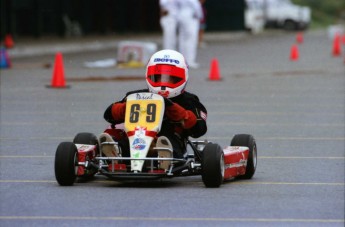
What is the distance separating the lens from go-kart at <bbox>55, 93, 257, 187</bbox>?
9.78 m

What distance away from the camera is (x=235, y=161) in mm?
10320

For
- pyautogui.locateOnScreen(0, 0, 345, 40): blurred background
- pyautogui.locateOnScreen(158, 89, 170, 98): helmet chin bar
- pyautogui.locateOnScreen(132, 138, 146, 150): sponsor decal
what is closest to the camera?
pyautogui.locateOnScreen(132, 138, 146, 150): sponsor decal

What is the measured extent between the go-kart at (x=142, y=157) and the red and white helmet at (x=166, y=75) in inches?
15.5

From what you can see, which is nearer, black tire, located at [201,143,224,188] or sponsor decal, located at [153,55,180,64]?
black tire, located at [201,143,224,188]

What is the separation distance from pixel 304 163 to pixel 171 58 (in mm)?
2173

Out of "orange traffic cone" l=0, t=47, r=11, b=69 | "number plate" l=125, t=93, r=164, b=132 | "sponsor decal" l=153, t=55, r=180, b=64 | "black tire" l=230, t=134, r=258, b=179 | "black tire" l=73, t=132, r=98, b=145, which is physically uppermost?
"sponsor decal" l=153, t=55, r=180, b=64

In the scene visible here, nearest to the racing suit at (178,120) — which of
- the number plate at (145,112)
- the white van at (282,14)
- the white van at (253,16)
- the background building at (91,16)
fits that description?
the number plate at (145,112)

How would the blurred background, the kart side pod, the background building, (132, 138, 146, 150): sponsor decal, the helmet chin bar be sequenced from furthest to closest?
the blurred background → the background building → the helmet chin bar → the kart side pod → (132, 138, 146, 150): sponsor decal

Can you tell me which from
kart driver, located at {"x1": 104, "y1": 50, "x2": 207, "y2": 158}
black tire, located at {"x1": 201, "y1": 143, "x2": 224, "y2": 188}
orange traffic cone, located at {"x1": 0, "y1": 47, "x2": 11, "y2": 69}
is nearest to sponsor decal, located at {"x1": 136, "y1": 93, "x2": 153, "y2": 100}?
kart driver, located at {"x1": 104, "y1": 50, "x2": 207, "y2": 158}

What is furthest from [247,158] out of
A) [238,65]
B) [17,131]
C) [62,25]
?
[62,25]

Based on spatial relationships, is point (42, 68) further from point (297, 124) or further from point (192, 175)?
point (192, 175)

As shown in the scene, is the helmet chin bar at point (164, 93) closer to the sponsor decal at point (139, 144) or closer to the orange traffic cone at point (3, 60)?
the sponsor decal at point (139, 144)

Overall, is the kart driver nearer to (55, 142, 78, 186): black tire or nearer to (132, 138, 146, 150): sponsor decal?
(132, 138, 146, 150): sponsor decal

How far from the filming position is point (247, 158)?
10703mm
